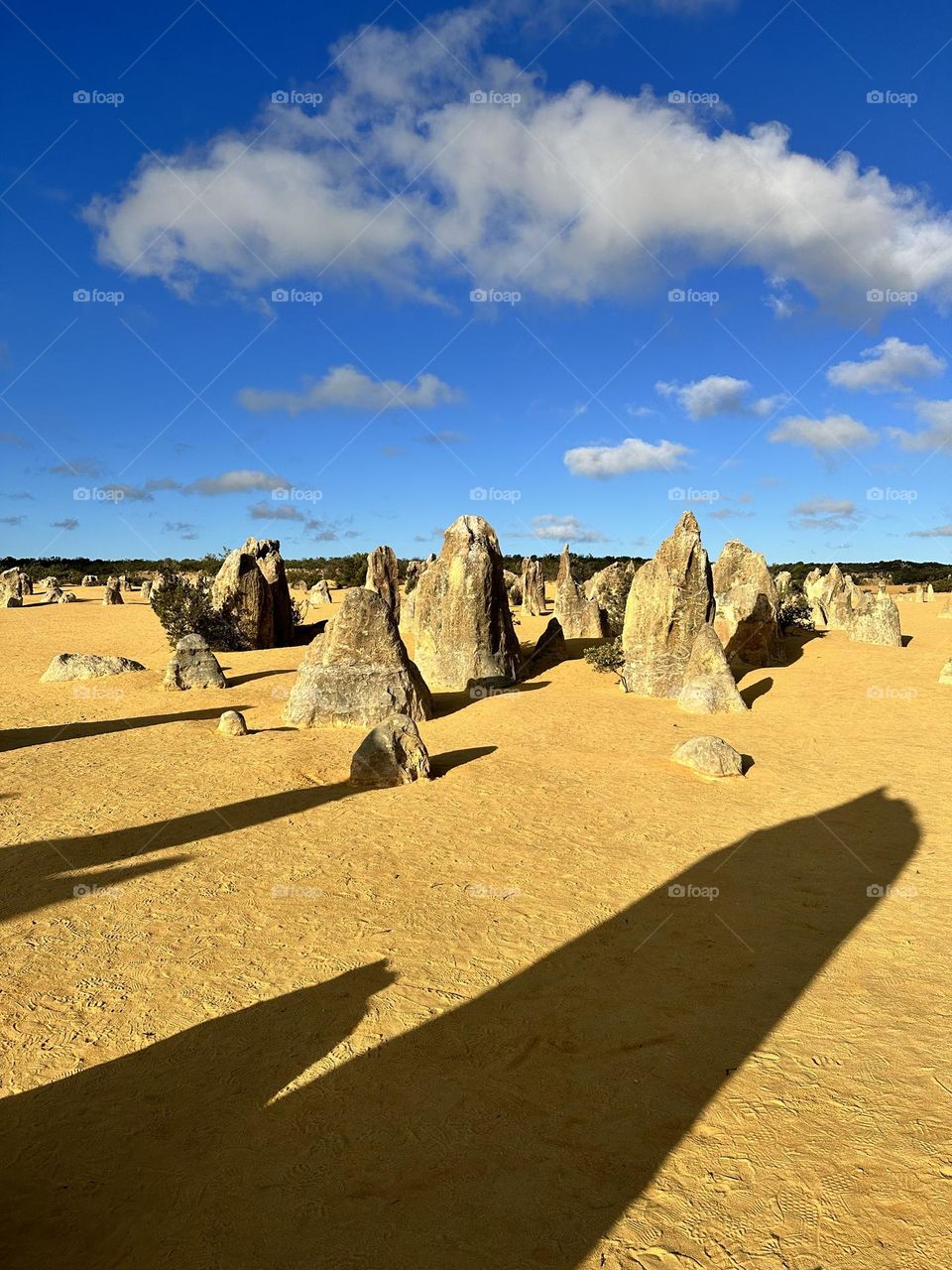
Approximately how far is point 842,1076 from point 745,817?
491 centimetres

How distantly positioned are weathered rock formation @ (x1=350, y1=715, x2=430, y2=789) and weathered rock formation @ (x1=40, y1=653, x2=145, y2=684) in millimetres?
9731

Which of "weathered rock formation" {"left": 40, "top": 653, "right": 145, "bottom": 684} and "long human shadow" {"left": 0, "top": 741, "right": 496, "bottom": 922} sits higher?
"weathered rock formation" {"left": 40, "top": 653, "right": 145, "bottom": 684}

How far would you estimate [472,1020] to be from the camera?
4.86 meters

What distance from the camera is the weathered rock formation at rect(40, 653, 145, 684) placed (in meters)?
16.9

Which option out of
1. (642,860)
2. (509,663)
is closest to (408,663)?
(509,663)

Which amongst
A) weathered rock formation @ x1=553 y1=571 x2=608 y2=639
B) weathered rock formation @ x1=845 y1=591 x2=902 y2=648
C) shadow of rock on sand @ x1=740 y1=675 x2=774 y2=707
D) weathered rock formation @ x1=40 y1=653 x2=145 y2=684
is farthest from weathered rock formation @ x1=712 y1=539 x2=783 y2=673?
weathered rock formation @ x1=40 y1=653 x2=145 y2=684

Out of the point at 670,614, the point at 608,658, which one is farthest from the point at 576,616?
the point at 670,614

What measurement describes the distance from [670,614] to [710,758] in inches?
237

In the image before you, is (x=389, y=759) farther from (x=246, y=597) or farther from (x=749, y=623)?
(x=246, y=597)

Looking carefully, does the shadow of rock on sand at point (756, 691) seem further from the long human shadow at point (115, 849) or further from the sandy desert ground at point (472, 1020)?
the long human shadow at point (115, 849)

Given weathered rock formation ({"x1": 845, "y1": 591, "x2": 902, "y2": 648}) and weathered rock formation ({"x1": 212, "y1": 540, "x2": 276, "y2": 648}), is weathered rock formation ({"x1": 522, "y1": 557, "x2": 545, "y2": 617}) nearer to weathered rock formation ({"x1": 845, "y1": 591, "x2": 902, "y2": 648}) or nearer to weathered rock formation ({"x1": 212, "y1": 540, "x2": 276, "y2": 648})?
weathered rock formation ({"x1": 212, "y1": 540, "x2": 276, "y2": 648})

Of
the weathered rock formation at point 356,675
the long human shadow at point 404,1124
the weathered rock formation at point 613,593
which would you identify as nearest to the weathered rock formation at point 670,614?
the weathered rock formation at point 613,593

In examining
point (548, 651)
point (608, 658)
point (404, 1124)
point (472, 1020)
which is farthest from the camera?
point (548, 651)

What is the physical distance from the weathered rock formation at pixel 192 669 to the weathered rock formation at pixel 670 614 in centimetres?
917
